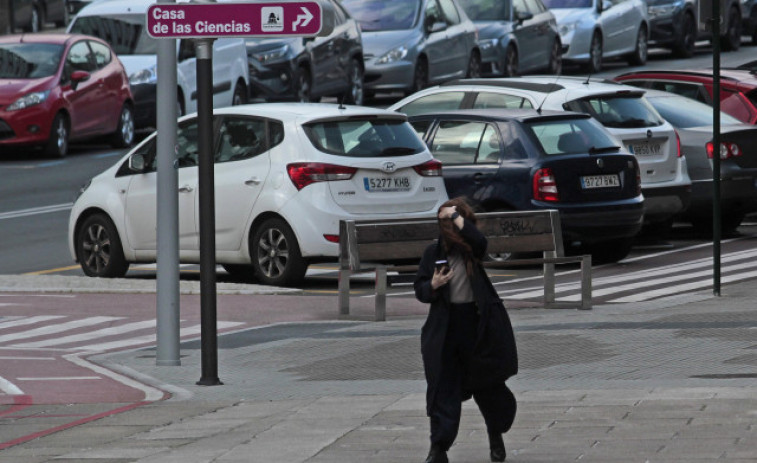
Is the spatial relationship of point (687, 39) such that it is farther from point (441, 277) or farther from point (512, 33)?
point (441, 277)

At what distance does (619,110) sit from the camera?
768 inches

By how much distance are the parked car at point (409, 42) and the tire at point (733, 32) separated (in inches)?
449

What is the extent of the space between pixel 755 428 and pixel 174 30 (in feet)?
14.5

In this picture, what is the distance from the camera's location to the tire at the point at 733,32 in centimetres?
4278

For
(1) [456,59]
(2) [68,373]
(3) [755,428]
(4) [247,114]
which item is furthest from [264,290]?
(1) [456,59]

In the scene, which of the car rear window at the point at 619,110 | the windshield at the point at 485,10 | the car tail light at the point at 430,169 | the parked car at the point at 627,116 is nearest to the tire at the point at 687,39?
the windshield at the point at 485,10

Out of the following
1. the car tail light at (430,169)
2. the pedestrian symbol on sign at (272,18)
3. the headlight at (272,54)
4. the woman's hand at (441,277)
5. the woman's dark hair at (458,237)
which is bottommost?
the headlight at (272,54)

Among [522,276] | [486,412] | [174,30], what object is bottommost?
[522,276]

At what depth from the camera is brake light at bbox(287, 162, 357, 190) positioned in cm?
1634

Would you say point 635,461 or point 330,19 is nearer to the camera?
point 635,461

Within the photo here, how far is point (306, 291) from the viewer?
54.1ft

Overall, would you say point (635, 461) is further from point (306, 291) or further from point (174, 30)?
point (306, 291)

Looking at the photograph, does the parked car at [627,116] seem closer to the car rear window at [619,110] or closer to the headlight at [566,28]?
the car rear window at [619,110]

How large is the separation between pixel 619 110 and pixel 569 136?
173 cm
